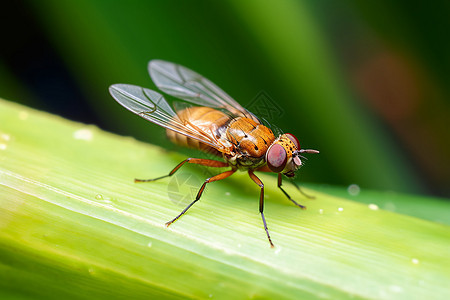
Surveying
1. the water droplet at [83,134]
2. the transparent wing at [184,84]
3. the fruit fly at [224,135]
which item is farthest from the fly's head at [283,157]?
the water droplet at [83,134]

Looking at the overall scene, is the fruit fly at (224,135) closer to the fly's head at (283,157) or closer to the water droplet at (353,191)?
the fly's head at (283,157)

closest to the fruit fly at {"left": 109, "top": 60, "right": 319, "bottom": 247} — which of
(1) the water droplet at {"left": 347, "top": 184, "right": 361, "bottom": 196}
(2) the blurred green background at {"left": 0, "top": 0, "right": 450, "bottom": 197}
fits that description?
(2) the blurred green background at {"left": 0, "top": 0, "right": 450, "bottom": 197}

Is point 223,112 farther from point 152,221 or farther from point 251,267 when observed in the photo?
point 251,267

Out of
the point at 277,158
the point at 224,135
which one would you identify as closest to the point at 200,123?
the point at 224,135

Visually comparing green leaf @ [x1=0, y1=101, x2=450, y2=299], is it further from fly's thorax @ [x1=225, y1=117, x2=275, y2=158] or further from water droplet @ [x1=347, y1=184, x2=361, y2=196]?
water droplet @ [x1=347, y1=184, x2=361, y2=196]

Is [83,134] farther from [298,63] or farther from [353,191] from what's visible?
[353,191]

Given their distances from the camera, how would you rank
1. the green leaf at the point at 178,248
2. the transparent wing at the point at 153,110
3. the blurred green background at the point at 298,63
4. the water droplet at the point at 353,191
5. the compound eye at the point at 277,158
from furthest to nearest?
the blurred green background at the point at 298,63, the water droplet at the point at 353,191, the transparent wing at the point at 153,110, the compound eye at the point at 277,158, the green leaf at the point at 178,248

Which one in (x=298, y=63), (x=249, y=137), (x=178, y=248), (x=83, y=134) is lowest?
(x=83, y=134)
